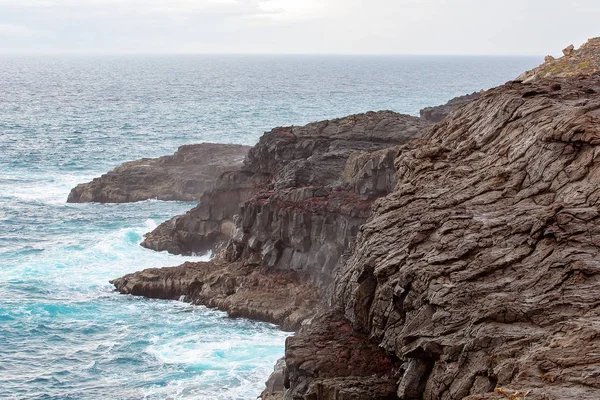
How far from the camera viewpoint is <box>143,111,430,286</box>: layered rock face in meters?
49.1

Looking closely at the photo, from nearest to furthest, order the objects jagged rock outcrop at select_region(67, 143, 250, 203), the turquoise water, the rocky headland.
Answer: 1. the rocky headland
2. the turquoise water
3. jagged rock outcrop at select_region(67, 143, 250, 203)

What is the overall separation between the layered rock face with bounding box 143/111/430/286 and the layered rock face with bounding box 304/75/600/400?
14.8 m

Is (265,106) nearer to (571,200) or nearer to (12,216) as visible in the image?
(12,216)

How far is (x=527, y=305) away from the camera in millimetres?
21922

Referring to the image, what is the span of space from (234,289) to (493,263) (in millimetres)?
28201

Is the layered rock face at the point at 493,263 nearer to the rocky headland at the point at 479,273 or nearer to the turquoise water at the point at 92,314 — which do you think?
the rocky headland at the point at 479,273

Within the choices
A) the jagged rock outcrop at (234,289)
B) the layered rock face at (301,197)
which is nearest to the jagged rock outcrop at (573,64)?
the layered rock face at (301,197)

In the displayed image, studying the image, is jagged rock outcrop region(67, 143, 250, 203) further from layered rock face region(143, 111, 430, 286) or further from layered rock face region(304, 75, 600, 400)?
layered rock face region(304, 75, 600, 400)

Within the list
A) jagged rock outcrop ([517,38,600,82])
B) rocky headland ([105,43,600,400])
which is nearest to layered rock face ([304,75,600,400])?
rocky headland ([105,43,600,400])

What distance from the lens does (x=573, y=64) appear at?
4978 cm

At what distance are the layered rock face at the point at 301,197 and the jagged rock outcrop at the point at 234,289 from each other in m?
1.19

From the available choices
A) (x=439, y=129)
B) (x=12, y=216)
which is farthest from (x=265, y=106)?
(x=439, y=129)

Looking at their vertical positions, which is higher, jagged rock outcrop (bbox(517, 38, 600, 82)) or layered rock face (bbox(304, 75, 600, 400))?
jagged rock outcrop (bbox(517, 38, 600, 82))

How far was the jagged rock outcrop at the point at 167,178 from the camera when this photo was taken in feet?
261
